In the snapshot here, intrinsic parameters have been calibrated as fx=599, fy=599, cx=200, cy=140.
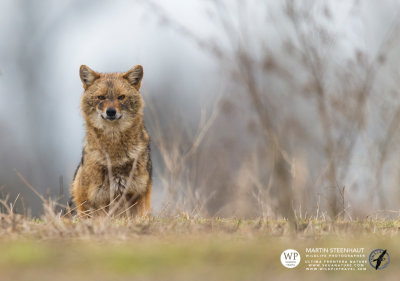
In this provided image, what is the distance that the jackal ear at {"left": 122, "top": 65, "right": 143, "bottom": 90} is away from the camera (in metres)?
7.46

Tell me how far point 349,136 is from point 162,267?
4761 mm

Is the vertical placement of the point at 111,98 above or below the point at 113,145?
above

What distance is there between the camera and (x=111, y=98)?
7223 mm

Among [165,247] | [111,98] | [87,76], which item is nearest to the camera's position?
[165,247]

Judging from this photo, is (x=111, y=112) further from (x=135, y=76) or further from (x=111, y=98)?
(x=135, y=76)

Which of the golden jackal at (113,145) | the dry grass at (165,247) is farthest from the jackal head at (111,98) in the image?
the dry grass at (165,247)

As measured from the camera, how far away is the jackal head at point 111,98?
283 inches

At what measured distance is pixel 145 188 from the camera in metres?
7.11

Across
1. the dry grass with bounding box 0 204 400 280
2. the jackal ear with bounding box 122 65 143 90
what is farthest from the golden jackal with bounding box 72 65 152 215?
the dry grass with bounding box 0 204 400 280

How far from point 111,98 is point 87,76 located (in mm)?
493

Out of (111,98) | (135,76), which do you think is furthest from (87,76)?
(135,76)

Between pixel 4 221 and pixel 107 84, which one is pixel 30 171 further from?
pixel 4 221

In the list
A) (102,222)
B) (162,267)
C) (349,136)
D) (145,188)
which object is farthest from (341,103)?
(162,267)

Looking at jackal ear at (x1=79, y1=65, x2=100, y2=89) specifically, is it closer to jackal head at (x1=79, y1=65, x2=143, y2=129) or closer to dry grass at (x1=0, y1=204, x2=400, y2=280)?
jackal head at (x1=79, y1=65, x2=143, y2=129)
